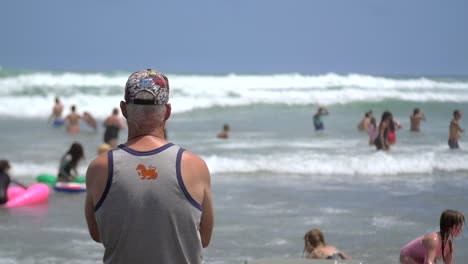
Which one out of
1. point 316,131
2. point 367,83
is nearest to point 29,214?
point 316,131

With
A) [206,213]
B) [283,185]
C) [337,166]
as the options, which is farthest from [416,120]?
[206,213]

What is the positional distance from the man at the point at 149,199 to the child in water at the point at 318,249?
422 cm

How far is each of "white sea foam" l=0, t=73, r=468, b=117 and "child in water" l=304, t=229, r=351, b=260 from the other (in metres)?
23.9

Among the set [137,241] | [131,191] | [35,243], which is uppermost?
[131,191]

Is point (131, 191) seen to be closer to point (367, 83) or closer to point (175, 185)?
point (175, 185)

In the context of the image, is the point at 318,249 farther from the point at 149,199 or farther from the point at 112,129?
the point at 112,129

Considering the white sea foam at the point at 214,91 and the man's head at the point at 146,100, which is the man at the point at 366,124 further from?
the man's head at the point at 146,100

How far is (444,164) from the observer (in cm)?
1388

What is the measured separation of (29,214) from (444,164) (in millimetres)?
7549

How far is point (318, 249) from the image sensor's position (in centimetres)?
692

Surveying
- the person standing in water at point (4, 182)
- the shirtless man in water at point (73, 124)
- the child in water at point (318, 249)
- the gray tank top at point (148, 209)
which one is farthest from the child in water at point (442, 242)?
the shirtless man in water at point (73, 124)

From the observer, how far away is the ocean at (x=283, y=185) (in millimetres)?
8289

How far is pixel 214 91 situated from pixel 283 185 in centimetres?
2823

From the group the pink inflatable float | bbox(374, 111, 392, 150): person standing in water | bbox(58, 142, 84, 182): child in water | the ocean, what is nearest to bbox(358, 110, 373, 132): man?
the ocean
